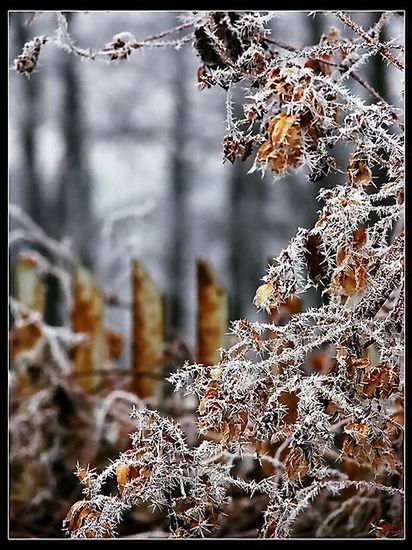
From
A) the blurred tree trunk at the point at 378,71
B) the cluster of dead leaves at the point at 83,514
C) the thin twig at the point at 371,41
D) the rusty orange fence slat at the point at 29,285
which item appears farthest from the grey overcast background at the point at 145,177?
the cluster of dead leaves at the point at 83,514

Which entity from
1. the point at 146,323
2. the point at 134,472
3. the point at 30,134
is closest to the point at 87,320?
the point at 146,323

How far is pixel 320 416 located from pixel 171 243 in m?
4.72

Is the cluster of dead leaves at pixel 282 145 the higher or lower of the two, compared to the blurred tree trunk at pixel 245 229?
lower

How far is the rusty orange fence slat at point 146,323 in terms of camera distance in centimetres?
261

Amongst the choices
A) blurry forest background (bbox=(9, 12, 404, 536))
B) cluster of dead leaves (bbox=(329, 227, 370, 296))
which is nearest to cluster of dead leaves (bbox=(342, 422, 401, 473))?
cluster of dead leaves (bbox=(329, 227, 370, 296))

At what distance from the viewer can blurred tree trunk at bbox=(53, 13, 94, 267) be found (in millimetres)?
4532

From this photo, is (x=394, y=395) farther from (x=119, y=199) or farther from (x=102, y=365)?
(x=119, y=199)

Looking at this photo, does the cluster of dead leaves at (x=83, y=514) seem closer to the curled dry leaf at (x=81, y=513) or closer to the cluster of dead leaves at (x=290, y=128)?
the curled dry leaf at (x=81, y=513)

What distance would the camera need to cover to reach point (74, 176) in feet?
16.1

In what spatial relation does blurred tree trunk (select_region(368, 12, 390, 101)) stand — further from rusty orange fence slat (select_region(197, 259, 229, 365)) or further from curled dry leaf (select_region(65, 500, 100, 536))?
rusty orange fence slat (select_region(197, 259, 229, 365))

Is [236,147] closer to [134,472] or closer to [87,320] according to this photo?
[134,472]

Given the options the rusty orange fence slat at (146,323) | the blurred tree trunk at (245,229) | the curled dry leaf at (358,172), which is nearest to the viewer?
the curled dry leaf at (358,172)

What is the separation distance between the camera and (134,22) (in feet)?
6.64

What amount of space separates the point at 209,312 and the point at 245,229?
2.70 meters
